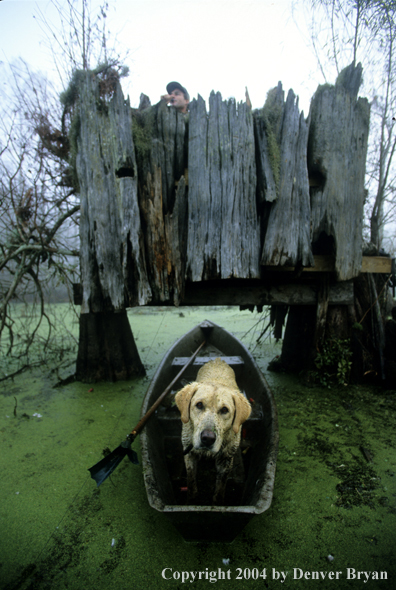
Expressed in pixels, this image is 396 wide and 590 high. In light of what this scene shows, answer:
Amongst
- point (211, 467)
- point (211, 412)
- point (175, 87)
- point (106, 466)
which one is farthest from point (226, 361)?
point (175, 87)

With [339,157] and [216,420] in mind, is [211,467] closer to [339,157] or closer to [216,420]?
[216,420]

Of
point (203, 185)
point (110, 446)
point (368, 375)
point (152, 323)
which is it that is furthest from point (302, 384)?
point (152, 323)

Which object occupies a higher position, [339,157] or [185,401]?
[339,157]

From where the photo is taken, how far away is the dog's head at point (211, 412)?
1.94 metres

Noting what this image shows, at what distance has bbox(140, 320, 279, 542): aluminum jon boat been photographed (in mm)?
1729

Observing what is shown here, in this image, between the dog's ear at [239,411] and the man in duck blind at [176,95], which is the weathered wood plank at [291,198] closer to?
the dog's ear at [239,411]

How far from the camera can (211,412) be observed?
209cm

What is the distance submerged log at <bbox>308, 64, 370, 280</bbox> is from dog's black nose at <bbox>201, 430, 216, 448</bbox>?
8.15 feet

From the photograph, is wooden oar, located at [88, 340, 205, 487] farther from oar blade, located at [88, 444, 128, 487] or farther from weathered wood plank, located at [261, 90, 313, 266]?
weathered wood plank, located at [261, 90, 313, 266]

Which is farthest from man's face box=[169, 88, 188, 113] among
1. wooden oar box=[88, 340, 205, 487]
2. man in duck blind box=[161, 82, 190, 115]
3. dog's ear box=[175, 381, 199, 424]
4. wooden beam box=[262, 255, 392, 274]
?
wooden oar box=[88, 340, 205, 487]

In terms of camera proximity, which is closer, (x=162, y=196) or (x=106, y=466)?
(x=106, y=466)

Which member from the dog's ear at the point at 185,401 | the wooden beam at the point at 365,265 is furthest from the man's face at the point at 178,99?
the dog's ear at the point at 185,401

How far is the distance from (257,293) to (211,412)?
2135 millimetres

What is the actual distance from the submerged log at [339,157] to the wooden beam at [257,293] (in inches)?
28.8
